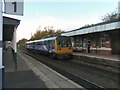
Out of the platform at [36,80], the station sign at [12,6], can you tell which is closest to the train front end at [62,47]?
the platform at [36,80]

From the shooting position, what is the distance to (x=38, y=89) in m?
9.66

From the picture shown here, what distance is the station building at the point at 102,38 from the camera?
29188mm

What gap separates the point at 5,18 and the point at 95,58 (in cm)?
1268

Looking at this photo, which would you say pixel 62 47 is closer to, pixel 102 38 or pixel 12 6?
pixel 102 38

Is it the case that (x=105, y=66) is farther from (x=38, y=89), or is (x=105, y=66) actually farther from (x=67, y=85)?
(x=38, y=89)

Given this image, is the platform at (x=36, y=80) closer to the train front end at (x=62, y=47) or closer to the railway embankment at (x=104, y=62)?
the railway embankment at (x=104, y=62)

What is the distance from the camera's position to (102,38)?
36.2m

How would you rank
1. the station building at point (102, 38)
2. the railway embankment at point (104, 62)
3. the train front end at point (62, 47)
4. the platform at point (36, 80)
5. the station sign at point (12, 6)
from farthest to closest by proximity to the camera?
the train front end at point (62, 47), the station building at point (102, 38), the railway embankment at point (104, 62), the platform at point (36, 80), the station sign at point (12, 6)

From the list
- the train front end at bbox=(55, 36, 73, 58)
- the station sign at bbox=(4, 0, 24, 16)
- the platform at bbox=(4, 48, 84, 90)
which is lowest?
the platform at bbox=(4, 48, 84, 90)

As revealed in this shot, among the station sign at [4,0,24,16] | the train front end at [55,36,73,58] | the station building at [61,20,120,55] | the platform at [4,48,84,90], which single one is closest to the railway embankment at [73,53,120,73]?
the train front end at [55,36,73,58]

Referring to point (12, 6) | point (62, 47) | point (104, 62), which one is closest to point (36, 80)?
point (12, 6)

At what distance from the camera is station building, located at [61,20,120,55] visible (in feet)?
95.8

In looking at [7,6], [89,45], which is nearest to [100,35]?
[89,45]

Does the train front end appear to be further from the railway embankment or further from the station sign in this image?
the station sign
